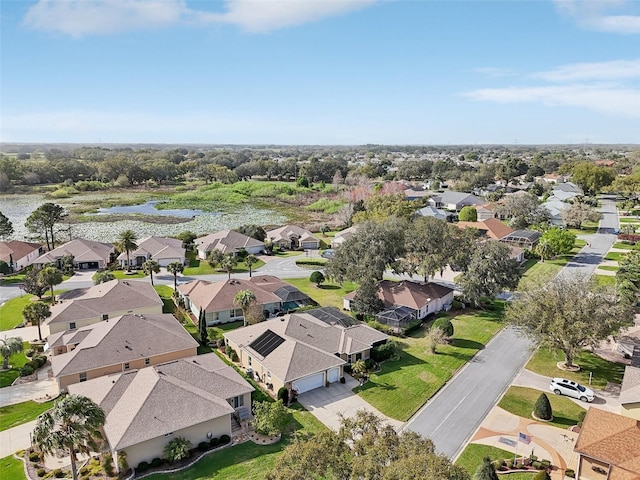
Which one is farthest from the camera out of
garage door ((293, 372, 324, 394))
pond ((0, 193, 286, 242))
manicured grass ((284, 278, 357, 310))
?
pond ((0, 193, 286, 242))

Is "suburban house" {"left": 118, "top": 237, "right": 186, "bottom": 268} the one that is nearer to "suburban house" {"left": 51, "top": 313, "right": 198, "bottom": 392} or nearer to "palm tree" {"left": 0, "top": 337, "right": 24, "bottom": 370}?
"suburban house" {"left": 51, "top": 313, "right": 198, "bottom": 392}

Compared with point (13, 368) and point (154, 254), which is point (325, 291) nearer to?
point (154, 254)

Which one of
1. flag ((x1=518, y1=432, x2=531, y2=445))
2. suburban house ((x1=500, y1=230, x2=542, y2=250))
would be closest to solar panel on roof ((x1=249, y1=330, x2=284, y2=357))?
flag ((x1=518, y1=432, x2=531, y2=445))

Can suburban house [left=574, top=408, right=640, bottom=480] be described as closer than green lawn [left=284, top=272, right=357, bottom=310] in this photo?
Yes

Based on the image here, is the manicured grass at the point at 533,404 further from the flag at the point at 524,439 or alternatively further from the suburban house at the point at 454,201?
the suburban house at the point at 454,201

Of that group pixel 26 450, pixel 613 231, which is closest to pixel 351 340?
pixel 26 450

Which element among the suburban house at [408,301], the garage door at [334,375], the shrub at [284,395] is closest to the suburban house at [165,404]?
the shrub at [284,395]

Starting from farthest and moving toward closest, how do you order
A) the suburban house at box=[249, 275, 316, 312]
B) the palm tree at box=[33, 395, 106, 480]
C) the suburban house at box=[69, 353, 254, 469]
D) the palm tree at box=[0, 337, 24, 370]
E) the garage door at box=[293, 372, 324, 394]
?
1. the suburban house at box=[249, 275, 316, 312]
2. the palm tree at box=[0, 337, 24, 370]
3. the garage door at box=[293, 372, 324, 394]
4. the suburban house at box=[69, 353, 254, 469]
5. the palm tree at box=[33, 395, 106, 480]

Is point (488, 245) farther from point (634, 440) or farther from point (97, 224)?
point (97, 224)
